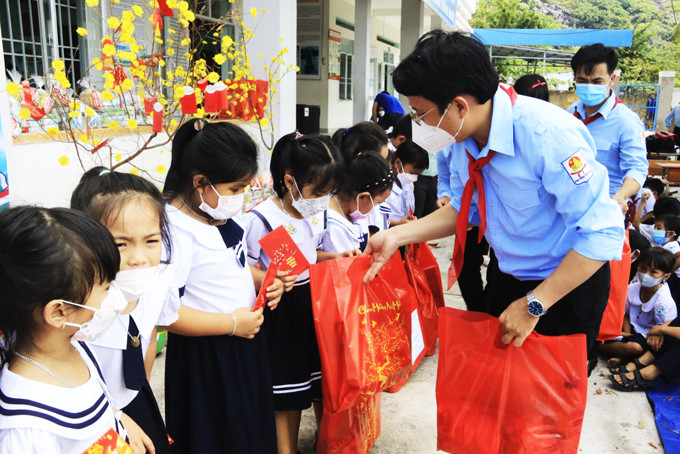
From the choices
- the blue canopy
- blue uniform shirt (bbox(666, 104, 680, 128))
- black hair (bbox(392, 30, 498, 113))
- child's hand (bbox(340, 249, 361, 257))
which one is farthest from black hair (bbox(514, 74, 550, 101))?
the blue canopy

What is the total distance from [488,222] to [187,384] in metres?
0.97

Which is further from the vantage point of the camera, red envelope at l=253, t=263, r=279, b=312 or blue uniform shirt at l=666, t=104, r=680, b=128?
blue uniform shirt at l=666, t=104, r=680, b=128

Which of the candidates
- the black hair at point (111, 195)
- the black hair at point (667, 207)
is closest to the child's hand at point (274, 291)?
the black hair at point (111, 195)

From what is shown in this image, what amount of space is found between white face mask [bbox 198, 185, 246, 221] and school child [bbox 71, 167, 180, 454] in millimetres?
190

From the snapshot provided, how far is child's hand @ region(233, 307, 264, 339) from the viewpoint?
5.15 feet

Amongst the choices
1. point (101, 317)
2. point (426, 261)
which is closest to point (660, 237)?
point (426, 261)

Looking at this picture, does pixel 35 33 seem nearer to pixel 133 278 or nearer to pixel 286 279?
pixel 286 279

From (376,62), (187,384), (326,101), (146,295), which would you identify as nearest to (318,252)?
(187,384)

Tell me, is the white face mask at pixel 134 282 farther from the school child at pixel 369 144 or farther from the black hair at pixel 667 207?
the black hair at pixel 667 207

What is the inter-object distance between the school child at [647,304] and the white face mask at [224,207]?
241 cm

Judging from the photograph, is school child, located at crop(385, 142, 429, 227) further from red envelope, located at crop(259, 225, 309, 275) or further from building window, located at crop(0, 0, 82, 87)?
building window, located at crop(0, 0, 82, 87)

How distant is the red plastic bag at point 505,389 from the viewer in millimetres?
1506

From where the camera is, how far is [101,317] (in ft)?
3.37

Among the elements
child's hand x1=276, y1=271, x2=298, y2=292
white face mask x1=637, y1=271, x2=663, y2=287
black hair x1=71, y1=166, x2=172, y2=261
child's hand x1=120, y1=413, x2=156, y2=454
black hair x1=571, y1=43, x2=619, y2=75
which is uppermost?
black hair x1=571, y1=43, x2=619, y2=75
